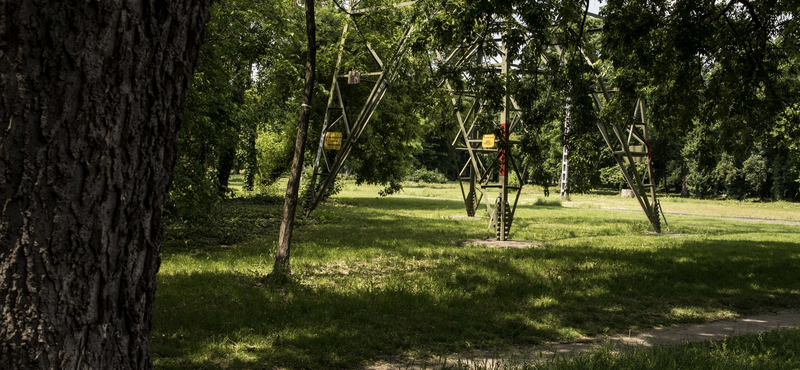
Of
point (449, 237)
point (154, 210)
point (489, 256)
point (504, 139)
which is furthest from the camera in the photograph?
point (449, 237)

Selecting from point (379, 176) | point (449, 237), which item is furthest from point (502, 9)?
point (379, 176)

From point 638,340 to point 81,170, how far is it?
572cm

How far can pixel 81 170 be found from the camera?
2305 millimetres

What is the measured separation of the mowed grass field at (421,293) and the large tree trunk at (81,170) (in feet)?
8.94

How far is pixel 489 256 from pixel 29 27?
9.70 metres

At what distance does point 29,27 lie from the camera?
221 centimetres

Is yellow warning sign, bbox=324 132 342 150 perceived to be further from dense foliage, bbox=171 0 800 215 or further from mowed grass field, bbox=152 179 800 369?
mowed grass field, bbox=152 179 800 369

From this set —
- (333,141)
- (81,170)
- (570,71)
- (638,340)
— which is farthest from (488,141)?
(81,170)

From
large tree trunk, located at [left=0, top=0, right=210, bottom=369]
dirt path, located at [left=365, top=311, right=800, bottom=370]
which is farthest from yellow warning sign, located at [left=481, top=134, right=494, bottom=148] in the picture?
large tree trunk, located at [left=0, top=0, right=210, bottom=369]

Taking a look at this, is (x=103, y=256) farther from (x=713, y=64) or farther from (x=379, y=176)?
(x=379, y=176)

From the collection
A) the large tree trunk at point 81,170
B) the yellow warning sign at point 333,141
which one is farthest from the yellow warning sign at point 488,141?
the large tree trunk at point 81,170

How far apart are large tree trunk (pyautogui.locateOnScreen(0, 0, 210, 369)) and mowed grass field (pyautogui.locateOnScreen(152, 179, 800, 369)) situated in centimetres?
272

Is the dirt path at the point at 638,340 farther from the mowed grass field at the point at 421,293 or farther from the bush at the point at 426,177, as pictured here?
the bush at the point at 426,177

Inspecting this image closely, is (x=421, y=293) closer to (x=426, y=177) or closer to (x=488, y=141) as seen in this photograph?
(x=488, y=141)
